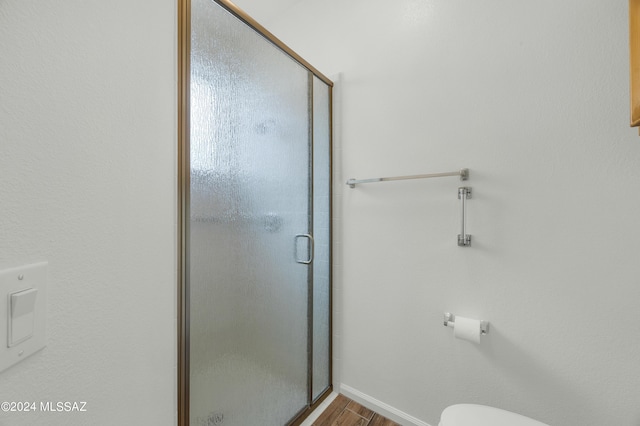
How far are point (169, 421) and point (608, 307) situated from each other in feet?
5.10

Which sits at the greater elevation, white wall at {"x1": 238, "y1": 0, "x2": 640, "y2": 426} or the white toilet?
white wall at {"x1": 238, "y1": 0, "x2": 640, "y2": 426}

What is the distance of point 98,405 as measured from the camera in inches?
26.6

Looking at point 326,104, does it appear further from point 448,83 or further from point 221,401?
point 221,401

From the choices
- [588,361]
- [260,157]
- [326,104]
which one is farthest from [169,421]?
[326,104]

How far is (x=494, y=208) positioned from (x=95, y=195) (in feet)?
4.64

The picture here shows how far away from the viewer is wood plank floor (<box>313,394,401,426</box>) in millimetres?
1480

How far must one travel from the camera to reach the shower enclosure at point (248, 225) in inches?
36.8

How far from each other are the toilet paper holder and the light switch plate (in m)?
1.37

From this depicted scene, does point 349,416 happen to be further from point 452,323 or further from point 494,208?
point 494,208

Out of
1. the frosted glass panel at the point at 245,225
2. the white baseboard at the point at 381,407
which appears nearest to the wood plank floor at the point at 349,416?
the white baseboard at the point at 381,407

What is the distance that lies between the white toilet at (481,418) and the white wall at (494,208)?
0.25 m

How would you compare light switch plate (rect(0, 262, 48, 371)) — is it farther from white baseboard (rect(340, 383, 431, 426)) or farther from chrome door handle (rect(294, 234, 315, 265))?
white baseboard (rect(340, 383, 431, 426))

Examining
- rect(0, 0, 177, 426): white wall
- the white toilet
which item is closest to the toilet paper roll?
the white toilet

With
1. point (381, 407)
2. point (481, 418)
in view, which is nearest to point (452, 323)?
point (481, 418)
